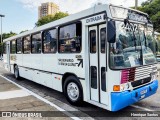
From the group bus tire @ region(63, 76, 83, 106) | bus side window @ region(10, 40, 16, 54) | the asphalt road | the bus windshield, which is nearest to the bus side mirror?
the bus windshield

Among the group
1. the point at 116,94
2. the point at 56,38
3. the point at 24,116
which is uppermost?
the point at 56,38

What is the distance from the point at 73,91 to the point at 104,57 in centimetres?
183

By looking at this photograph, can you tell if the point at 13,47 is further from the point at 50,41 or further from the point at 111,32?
the point at 111,32

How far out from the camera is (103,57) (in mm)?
5082

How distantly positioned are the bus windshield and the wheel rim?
181 cm

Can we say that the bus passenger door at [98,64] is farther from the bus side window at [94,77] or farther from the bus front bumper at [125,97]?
the bus front bumper at [125,97]

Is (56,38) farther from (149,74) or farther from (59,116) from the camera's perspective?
(149,74)

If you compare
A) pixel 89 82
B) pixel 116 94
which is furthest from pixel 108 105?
pixel 89 82

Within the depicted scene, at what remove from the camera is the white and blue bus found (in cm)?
481

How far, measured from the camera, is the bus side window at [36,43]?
331 inches

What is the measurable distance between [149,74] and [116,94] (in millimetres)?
1599

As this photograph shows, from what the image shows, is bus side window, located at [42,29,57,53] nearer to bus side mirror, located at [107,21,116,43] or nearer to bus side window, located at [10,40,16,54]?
bus side mirror, located at [107,21,116,43]

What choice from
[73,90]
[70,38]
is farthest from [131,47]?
[73,90]

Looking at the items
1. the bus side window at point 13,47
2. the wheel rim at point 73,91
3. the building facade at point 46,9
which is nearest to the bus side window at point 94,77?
the wheel rim at point 73,91
